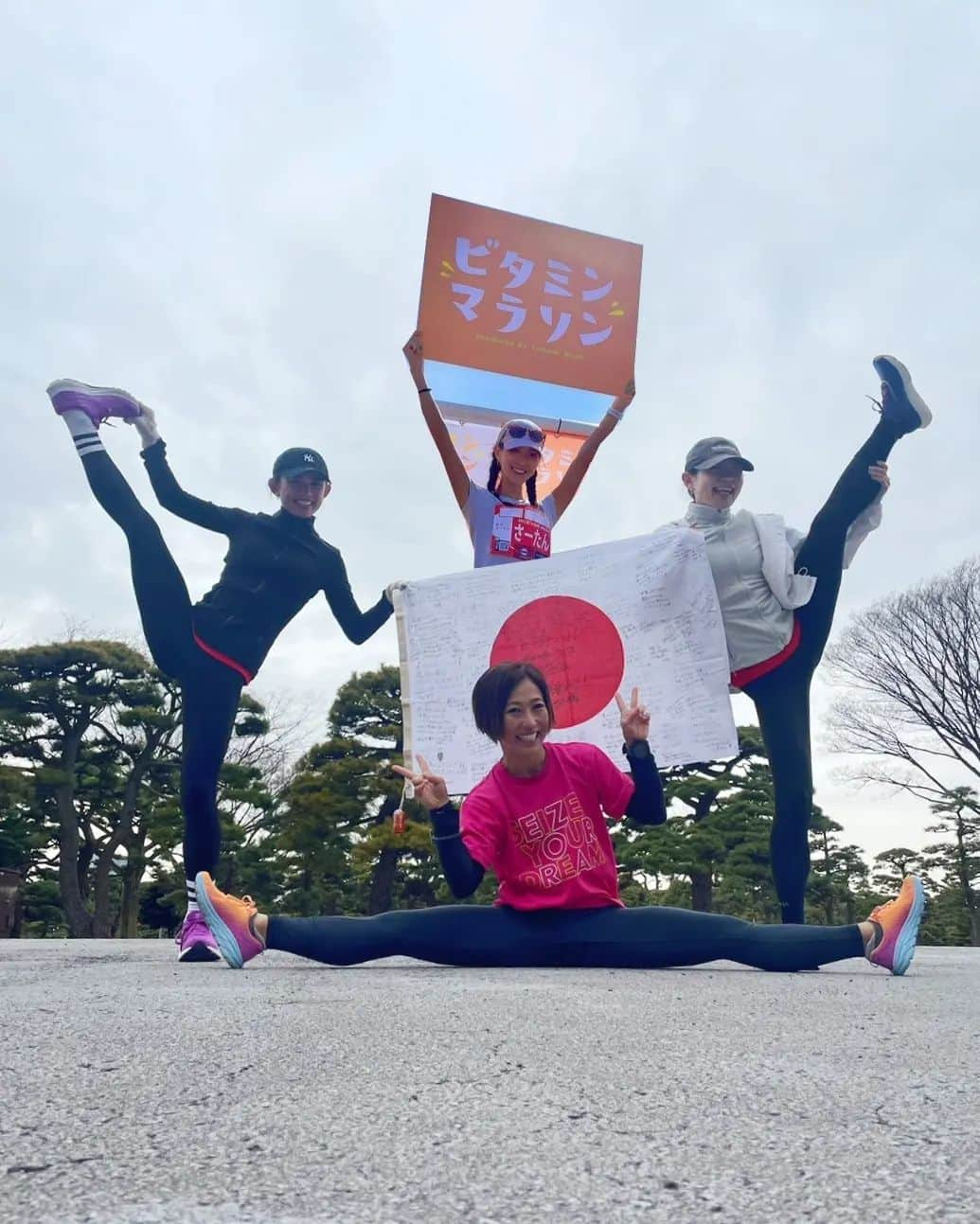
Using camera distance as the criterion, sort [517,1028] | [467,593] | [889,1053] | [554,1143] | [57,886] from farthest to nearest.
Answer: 1. [57,886]
2. [467,593]
3. [517,1028]
4. [889,1053]
5. [554,1143]

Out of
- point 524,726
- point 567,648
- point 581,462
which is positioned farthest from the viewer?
point 581,462

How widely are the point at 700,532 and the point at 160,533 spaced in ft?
6.92

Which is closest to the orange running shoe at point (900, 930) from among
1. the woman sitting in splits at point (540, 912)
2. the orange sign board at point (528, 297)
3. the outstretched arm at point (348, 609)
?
the woman sitting in splits at point (540, 912)

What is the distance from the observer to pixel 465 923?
2494 mm

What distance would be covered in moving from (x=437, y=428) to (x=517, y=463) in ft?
1.25

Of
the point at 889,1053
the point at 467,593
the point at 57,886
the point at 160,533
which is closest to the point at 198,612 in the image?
the point at 160,533

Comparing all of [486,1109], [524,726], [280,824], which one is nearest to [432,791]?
[524,726]

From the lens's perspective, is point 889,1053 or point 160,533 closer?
point 889,1053

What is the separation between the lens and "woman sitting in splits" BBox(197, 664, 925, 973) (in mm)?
2439

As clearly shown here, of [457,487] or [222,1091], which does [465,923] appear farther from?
[457,487]

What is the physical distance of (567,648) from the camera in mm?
3531

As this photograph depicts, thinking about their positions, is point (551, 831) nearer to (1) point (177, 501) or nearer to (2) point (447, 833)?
(2) point (447, 833)

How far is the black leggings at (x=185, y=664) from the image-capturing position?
3.36m

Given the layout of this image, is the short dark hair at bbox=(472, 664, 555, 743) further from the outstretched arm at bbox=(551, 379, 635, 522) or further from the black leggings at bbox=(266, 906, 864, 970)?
the outstretched arm at bbox=(551, 379, 635, 522)
